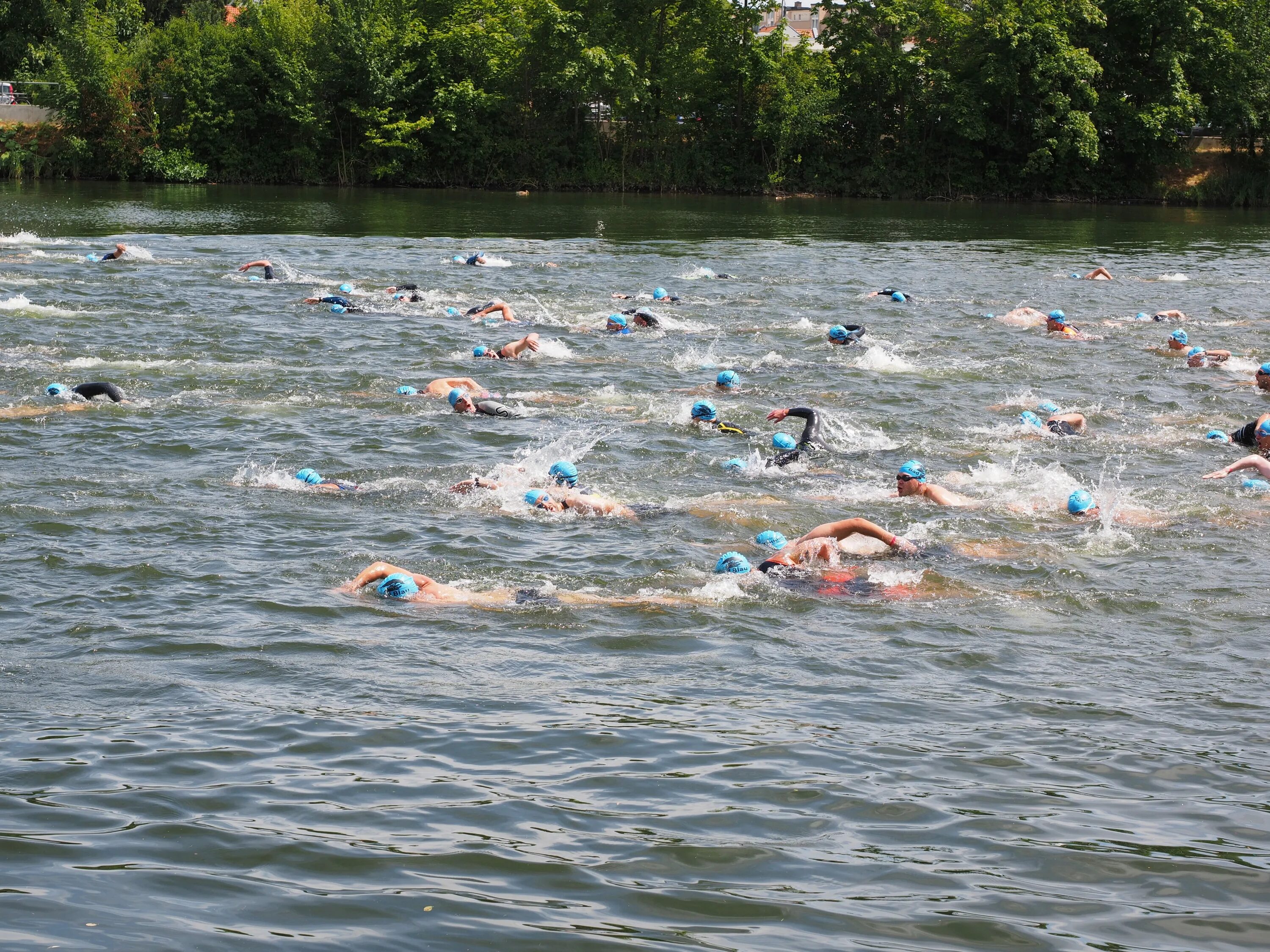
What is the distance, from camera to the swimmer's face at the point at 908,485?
1376cm

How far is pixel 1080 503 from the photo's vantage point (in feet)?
44.0

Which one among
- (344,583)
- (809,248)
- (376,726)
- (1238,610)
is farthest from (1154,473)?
→ (809,248)

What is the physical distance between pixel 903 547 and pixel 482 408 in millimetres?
7055

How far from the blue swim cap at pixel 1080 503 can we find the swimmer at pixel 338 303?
50.4 feet

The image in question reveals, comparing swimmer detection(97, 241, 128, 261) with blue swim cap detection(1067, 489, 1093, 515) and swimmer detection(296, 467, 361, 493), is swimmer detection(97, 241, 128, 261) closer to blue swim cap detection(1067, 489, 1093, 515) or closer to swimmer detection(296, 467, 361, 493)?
swimmer detection(296, 467, 361, 493)

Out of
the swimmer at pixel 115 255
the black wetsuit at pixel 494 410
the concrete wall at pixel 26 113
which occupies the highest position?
the concrete wall at pixel 26 113

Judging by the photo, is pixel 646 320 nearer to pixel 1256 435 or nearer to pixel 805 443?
pixel 805 443

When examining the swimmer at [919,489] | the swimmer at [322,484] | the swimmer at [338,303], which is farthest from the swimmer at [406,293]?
the swimmer at [919,489]

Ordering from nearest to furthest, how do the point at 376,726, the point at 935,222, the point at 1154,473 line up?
the point at 376,726, the point at 1154,473, the point at 935,222

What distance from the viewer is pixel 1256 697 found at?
902cm

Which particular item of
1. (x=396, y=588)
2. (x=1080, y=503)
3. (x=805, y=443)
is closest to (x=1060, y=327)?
(x=805, y=443)

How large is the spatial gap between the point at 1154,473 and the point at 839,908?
1040 centimetres

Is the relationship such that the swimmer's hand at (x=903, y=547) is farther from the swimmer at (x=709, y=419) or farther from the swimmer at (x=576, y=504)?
the swimmer at (x=709, y=419)

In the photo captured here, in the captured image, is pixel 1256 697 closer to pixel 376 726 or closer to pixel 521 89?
Answer: pixel 376 726
